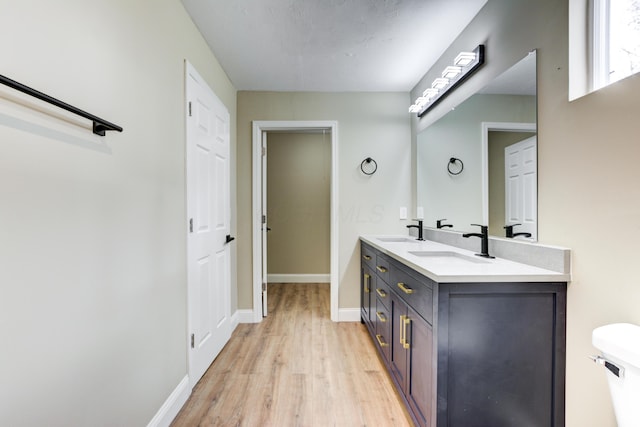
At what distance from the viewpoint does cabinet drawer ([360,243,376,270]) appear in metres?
2.50

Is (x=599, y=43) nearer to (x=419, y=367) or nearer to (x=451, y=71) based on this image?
(x=451, y=71)

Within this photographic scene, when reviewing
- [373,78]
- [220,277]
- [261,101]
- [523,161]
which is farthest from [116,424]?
[373,78]

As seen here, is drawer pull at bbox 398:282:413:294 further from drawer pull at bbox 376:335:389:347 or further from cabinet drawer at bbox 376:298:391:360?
drawer pull at bbox 376:335:389:347

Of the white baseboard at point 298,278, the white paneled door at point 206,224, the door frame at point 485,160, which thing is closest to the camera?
the door frame at point 485,160

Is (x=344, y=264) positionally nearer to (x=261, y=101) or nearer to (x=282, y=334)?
(x=282, y=334)

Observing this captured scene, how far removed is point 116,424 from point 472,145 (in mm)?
2409

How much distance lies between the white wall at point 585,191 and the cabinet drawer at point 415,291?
562 mm

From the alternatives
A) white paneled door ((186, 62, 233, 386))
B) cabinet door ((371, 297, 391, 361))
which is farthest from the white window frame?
white paneled door ((186, 62, 233, 386))

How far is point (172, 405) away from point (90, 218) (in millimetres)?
1198

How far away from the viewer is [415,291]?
148cm

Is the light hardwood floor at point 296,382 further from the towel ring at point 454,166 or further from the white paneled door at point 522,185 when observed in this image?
the towel ring at point 454,166

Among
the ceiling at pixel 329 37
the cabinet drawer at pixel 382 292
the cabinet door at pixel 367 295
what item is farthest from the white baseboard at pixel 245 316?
Answer: the ceiling at pixel 329 37

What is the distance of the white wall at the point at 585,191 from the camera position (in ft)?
3.32

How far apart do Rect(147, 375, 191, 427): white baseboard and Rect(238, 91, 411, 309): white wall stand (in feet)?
4.14
